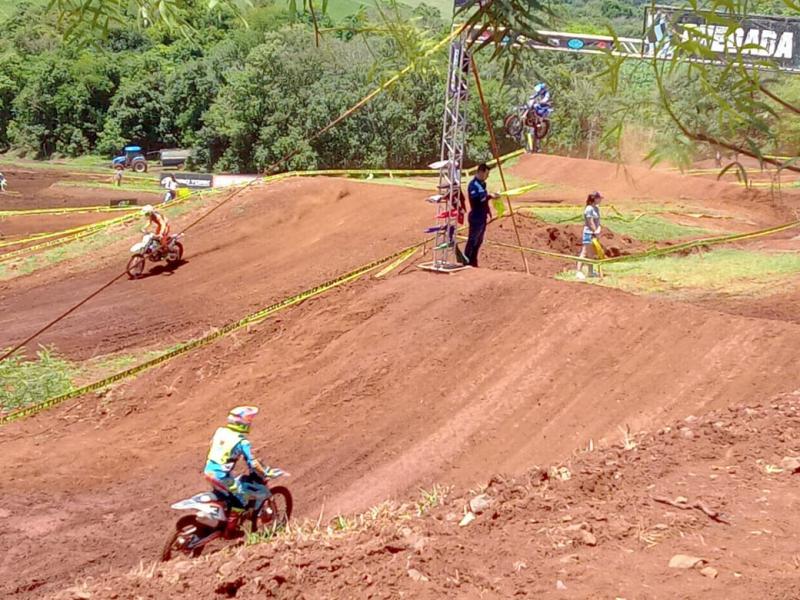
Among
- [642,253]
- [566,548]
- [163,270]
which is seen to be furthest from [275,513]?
[163,270]

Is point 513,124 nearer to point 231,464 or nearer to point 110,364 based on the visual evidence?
point 110,364

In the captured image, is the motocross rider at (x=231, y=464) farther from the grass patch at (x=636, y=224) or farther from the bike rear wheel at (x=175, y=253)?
the grass patch at (x=636, y=224)

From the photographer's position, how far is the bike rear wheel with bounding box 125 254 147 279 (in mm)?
18609

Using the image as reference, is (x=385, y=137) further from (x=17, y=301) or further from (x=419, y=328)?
(x=419, y=328)

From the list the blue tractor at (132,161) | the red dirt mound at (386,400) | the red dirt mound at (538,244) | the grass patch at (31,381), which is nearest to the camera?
the red dirt mound at (386,400)

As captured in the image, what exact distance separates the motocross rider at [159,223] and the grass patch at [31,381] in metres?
4.85

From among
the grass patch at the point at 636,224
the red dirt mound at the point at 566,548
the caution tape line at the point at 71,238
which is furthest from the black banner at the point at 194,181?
the red dirt mound at the point at 566,548

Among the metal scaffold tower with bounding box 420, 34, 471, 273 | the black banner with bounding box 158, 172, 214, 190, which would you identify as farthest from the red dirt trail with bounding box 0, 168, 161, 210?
the metal scaffold tower with bounding box 420, 34, 471, 273

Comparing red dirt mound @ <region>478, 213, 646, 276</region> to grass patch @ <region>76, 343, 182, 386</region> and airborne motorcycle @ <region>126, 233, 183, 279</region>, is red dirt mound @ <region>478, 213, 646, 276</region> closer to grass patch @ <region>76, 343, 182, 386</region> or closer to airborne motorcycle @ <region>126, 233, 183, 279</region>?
grass patch @ <region>76, 343, 182, 386</region>

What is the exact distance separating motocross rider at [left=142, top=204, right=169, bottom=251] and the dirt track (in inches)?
99.8

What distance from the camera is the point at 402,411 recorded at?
11547 mm

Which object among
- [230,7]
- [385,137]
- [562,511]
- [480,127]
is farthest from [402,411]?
[385,137]

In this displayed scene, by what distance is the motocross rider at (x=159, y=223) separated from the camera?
60.3 ft

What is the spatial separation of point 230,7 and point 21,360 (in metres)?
13.1
